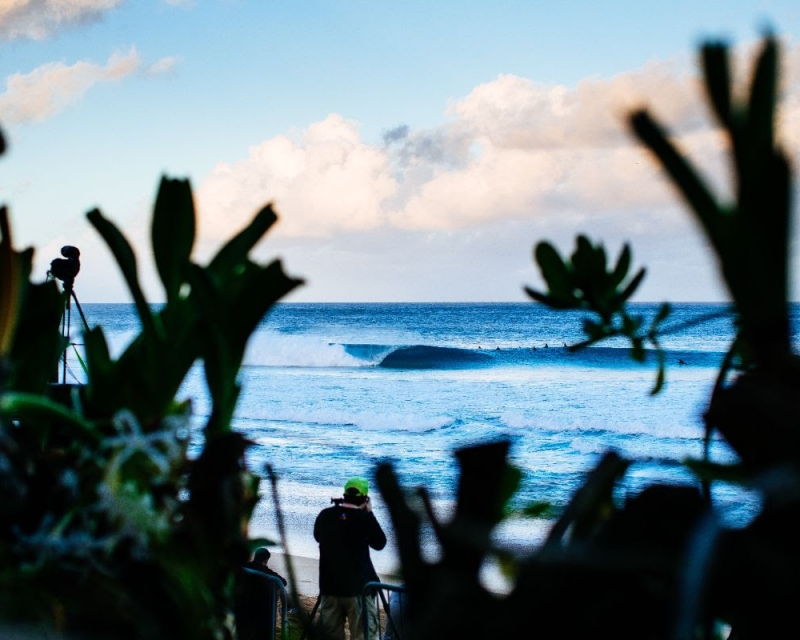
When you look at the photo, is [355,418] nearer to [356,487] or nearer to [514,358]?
[514,358]

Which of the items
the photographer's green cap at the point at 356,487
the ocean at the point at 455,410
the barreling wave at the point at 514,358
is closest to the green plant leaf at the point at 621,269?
the ocean at the point at 455,410

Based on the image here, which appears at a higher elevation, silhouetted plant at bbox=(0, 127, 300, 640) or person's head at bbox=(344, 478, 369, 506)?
silhouetted plant at bbox=(0, 127, 300, 640)

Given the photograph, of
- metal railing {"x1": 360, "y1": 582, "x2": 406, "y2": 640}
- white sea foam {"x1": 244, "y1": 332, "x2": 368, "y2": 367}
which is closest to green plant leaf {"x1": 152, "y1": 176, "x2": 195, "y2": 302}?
metal railing {"x1": 360, "y1": 582, "x2": 406, "y2": 640}

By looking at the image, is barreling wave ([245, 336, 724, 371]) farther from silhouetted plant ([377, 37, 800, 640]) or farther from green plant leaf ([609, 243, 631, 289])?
silhouetted plant ([377, 37, 800, 640])

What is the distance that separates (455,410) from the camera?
24.4m

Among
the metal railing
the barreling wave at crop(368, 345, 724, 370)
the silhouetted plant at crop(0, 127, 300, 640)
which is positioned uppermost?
the silhouetted plant at crop(0, 127, 300, 640)

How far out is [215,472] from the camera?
489 millimetres

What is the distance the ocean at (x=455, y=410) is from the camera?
14.6 metres

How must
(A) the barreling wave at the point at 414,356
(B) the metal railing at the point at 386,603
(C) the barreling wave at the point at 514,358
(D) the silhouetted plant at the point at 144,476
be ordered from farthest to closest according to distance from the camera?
(A) the barreling wave at the point at 414,356 → (C) the barreling wave at the point at 514,358 → (B) the metal railing at the point at 386,603 → (D) the silhouetted plant at the point at 144,476

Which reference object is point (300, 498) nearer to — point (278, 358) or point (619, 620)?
point (619, 620)

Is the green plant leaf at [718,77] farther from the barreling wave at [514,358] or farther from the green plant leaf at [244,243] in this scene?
the barreling wave at [514,358]

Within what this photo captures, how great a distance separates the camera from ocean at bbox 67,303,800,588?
14.6 meters

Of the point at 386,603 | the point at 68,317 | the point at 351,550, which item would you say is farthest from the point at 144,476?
the point at 351,550

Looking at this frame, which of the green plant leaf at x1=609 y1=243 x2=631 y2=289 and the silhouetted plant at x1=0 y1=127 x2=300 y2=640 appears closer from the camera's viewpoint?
the silhouetted plant at x1=0 y1=127 x2=300 y2=640
